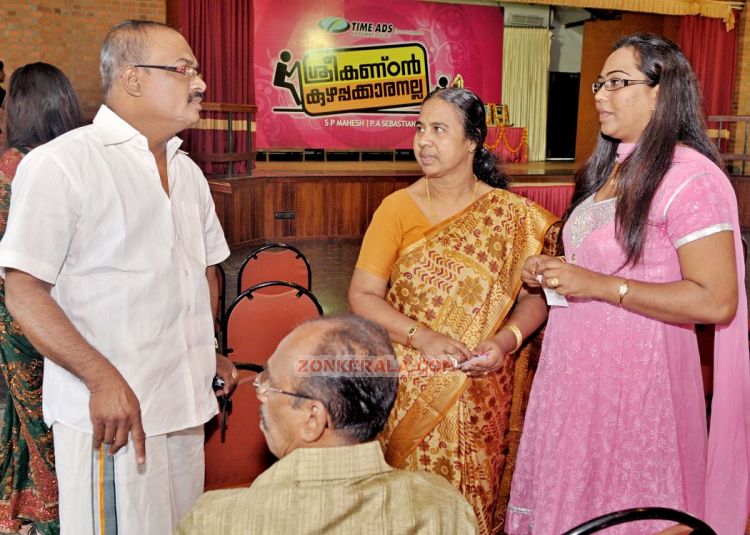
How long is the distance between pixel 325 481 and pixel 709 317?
1009 millimetres

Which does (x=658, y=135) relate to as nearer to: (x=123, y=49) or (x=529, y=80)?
(x=123, y=49)

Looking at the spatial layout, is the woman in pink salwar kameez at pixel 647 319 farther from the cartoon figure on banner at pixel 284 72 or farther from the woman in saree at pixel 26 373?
the cartoon figure on banner at pixel 284 72

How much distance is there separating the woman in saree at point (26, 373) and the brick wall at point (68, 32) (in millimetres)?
5448

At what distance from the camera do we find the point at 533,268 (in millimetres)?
1848

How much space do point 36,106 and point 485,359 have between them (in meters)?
1.77

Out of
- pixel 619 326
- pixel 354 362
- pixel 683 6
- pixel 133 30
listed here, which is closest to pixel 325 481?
pixel 354 362

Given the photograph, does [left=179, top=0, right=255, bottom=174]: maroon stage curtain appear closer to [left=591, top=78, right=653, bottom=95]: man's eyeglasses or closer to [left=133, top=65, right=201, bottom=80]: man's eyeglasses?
[left=133, top=65, right=201, bottom=80]: man's eyeglasses

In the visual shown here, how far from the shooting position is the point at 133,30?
5.46 ft

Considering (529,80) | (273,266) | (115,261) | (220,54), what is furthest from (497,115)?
(115,261)

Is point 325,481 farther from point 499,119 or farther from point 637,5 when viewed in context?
point 499,119

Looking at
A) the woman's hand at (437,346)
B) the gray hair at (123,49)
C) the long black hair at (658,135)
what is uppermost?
the gray hair at (123,49)

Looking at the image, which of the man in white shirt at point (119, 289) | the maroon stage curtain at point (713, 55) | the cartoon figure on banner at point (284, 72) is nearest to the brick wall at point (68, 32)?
the cartoon figure on banner at point (284, 72)

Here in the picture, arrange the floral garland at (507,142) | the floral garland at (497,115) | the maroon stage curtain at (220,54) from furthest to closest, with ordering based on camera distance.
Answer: the floral garland at (497,115), the floral garland at (507,142), the maroon stage curtain at (220,54)

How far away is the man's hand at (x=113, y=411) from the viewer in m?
1.49
